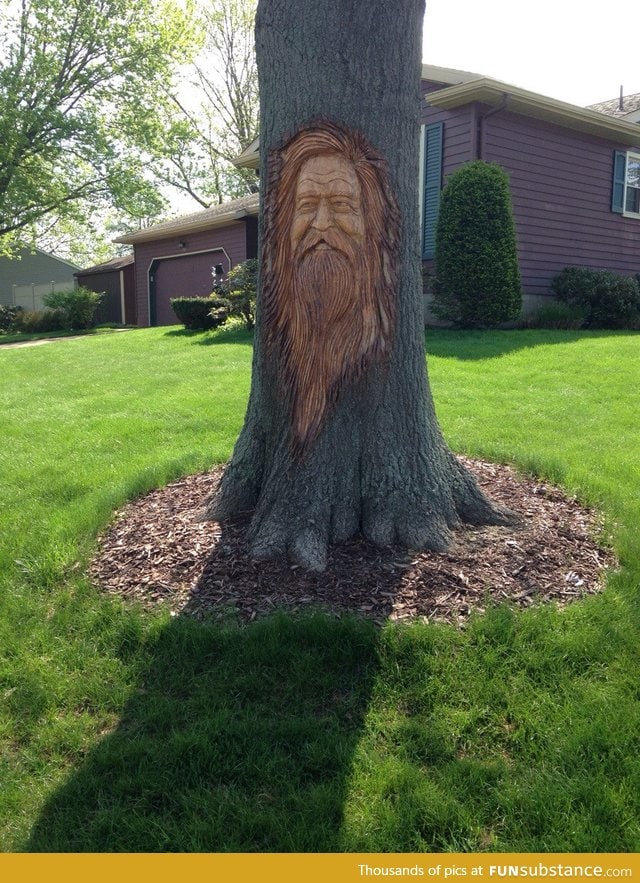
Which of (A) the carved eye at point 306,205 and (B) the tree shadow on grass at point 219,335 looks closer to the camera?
(A) the carved eye at point 306,205

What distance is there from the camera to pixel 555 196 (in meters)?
13.7

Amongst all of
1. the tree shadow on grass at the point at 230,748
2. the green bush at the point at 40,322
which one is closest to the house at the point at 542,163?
the green bush at the point at 40,322

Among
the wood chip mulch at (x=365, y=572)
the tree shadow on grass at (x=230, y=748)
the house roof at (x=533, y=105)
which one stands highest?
the house roof at (x=533, y=105)

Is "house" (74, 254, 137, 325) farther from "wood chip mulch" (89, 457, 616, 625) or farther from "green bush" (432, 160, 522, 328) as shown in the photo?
"wood chip mulch" (89, 457, 616, 625)

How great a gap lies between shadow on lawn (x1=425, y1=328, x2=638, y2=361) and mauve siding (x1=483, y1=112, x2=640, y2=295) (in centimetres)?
257

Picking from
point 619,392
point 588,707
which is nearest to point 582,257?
point 619,392

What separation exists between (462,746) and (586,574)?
1.36 metres

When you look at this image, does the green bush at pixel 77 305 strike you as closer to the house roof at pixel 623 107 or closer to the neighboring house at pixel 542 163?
the neighboring house at pixel 542 163

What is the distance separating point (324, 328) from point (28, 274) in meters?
42.2

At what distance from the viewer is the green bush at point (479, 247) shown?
1108 cm

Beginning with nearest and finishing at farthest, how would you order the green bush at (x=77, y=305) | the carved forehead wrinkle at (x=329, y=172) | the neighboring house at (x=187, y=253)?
the carved forehead wrinkle at (x=329, y=172) → the neighboring house at (x=187, y=253) → the green bush at (x=77, y=305)

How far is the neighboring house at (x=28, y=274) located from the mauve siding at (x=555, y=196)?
3203cm

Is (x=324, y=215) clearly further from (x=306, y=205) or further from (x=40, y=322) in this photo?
(x=40, y=322)

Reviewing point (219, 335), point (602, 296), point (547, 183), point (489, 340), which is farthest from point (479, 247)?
point (219, 335)
